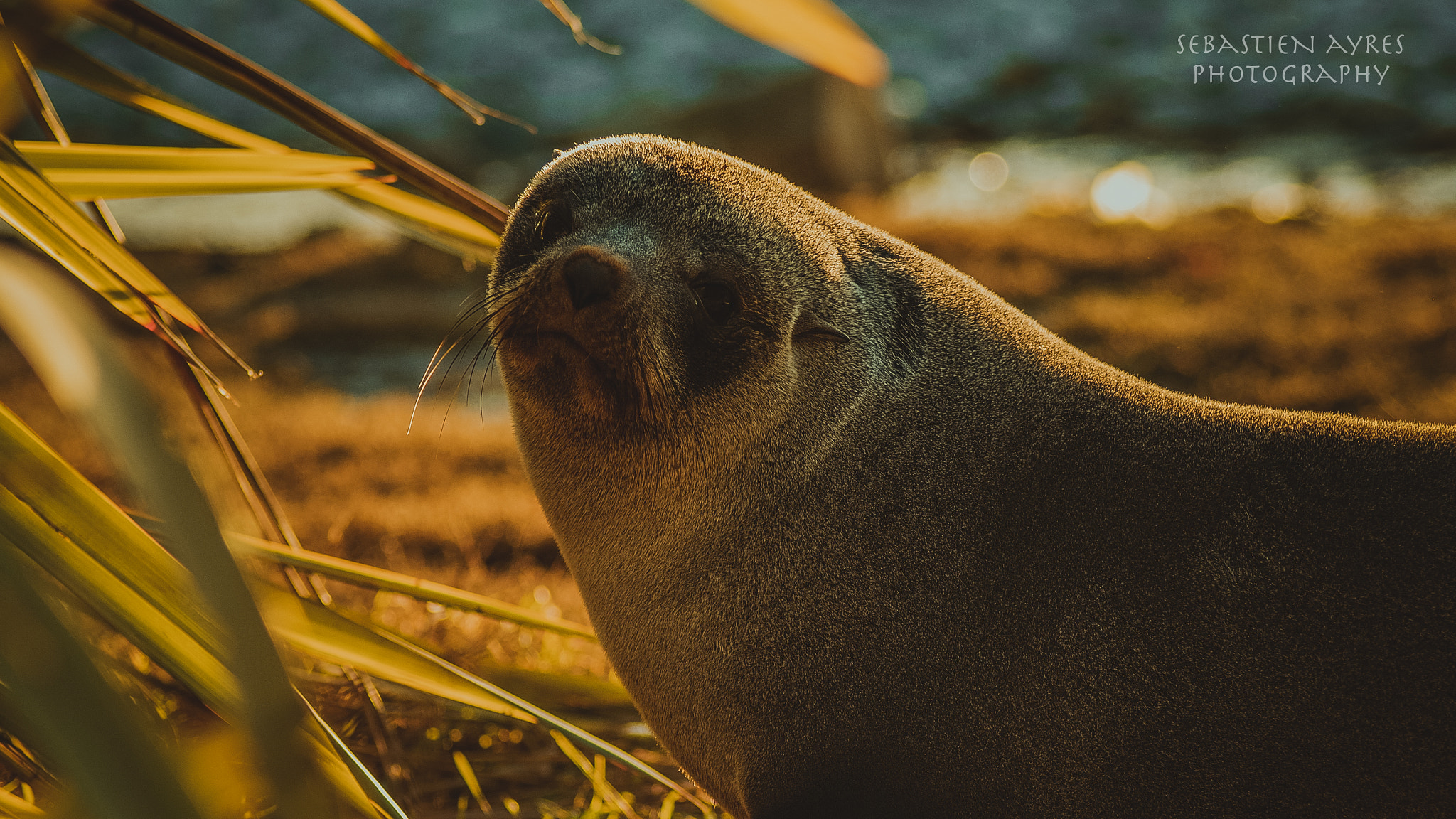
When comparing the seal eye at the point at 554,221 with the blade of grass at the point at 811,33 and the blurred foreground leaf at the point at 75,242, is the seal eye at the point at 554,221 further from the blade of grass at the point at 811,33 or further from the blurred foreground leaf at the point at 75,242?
the blade of grass at the point at 811,33

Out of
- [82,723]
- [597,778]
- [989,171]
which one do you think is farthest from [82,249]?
[989,171]

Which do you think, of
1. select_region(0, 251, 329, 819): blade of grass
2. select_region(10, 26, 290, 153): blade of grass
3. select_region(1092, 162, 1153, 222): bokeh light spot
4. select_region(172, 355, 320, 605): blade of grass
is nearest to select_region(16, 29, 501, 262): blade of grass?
select_region(10, 26, 290, 153): blade of grass

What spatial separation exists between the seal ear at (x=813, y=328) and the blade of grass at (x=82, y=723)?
4.83 feet

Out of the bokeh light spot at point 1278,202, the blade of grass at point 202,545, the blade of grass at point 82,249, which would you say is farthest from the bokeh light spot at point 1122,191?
the blade of grass at point 202,545

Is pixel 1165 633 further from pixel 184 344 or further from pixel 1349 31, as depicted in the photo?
pixel 1349 31

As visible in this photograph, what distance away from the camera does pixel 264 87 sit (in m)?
1.95

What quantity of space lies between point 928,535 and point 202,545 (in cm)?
140

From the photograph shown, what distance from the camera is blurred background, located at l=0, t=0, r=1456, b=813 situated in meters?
5.84

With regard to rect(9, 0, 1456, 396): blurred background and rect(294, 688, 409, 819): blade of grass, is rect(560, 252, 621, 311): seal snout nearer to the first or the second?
rect(294, 688, 409, 819): blade of grass

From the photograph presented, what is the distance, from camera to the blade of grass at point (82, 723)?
665 millimetres

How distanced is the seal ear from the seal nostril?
423 mm

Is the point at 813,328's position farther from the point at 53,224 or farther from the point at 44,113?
the point at 44,113

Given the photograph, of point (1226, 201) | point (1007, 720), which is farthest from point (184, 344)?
point (1226, 201)

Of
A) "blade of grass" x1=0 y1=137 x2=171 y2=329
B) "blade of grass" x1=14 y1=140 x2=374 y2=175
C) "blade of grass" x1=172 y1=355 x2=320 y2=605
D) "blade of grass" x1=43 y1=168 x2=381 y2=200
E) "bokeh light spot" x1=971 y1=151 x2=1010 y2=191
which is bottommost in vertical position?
"blade of grass" x1=172 y1=355 x2=320 y2=605
